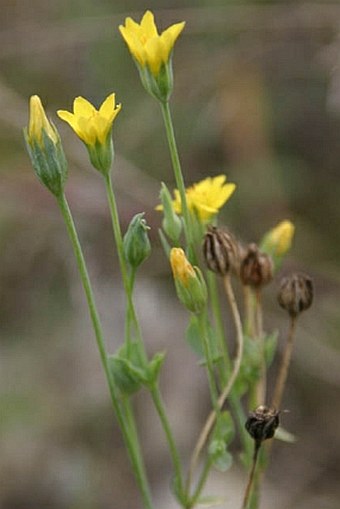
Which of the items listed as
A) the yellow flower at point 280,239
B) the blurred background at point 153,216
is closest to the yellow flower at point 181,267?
the yellow flower at point 280,239

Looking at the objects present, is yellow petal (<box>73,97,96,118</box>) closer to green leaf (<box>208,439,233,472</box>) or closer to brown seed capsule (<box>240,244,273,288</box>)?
brown seed capsule (<box>240,244,273,288</box>)

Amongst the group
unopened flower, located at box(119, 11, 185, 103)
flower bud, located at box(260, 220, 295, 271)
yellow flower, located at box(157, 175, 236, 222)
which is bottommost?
flower bud, located at box(260, 220, 295, 271)

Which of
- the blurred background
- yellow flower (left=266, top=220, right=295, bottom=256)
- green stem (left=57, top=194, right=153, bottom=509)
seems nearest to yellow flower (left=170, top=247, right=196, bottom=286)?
green stem (left=57, top=194, right=153, bottom=509)

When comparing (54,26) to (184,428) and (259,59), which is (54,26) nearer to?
(259,59)

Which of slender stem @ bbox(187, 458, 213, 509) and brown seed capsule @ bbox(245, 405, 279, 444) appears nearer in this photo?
brown seed capsule @ bbox(245, 405, 279, 444)

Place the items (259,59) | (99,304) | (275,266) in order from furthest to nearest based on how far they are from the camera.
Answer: (259,59) < (99,304) < (275,266)

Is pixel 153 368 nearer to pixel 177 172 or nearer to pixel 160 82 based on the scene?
pixel 177 172

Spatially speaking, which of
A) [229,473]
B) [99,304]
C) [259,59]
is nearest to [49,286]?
[99,304]
